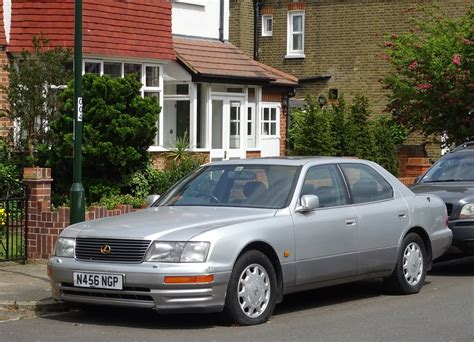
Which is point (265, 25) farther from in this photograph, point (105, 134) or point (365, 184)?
point (365, 184)

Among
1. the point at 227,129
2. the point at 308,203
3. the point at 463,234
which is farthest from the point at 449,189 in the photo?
the point at 227,129

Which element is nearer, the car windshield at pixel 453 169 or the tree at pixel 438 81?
the car windshield at pixel 453 169

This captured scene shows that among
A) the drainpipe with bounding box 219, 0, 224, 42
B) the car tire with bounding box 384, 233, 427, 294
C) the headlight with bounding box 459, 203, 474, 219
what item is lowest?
the car tire with bounding box 384, 233, 427, 294

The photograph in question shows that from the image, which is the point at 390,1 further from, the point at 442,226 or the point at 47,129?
the point at 442,226

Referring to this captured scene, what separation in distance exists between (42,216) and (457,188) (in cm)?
567

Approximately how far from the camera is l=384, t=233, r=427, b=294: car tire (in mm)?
11273

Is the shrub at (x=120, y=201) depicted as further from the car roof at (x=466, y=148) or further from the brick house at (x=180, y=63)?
the car roof at (x=466, y=148)

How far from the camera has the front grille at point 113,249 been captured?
9086mm

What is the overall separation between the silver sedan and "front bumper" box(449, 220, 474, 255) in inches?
39.3

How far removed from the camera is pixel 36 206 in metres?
13.5

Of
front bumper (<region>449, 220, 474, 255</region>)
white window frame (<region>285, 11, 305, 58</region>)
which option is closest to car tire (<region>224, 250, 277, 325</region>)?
front bumper (<region>449, 220, 474, 255</region>)

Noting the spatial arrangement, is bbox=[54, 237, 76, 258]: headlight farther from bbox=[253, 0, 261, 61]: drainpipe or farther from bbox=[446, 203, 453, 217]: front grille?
bbox=[253, 0, 261, 61]: drainpipe

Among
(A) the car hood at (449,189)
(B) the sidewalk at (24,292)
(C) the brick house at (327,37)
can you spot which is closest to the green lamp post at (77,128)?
(B) the sidewalk at (24,292)

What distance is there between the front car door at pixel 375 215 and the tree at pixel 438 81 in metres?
9.68
